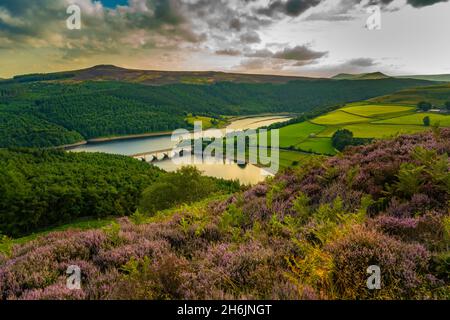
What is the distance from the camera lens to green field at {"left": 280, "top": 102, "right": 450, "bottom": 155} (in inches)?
3322

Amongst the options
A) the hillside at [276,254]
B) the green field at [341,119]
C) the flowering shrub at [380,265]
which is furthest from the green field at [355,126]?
the flowering shrub at [380,265]

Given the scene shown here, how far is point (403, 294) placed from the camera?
410cm

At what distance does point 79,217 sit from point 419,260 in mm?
81074

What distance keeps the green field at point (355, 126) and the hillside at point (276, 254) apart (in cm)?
7784

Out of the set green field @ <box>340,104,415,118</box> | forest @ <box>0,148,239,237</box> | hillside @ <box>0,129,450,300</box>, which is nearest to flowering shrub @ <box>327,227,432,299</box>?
hillside @ <box>0,129,450,300</box>

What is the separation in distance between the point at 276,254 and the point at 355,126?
10368cm

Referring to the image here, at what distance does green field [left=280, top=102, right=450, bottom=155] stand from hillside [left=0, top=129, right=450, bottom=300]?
77.8m

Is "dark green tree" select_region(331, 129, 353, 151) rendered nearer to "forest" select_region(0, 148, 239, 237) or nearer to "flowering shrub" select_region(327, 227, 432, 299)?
"forest" select_region(0, 148, 239, 237)

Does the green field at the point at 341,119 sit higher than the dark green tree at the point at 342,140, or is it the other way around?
the green field at the point at 341,119

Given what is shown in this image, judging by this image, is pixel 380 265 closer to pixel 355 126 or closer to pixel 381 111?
pixel 355 126

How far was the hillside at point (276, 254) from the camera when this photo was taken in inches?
170

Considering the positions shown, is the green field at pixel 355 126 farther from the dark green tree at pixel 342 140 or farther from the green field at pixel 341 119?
the dark green tree at pixel 342 140
